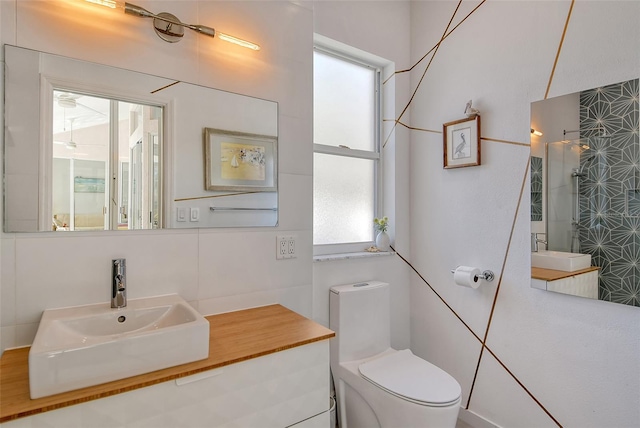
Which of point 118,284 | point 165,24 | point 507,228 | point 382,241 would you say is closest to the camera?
point 118,284

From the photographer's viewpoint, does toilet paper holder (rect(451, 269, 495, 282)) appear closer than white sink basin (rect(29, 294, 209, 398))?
No

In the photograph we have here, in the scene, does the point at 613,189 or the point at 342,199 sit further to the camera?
the point at 342,199

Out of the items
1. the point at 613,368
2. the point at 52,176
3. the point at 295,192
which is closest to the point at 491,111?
the point at 295,192

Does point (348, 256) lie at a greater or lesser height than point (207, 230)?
lesser

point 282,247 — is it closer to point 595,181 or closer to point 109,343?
point 109,343

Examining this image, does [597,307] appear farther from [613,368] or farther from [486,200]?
[486,200]

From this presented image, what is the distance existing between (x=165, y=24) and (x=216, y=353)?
4.11 ft

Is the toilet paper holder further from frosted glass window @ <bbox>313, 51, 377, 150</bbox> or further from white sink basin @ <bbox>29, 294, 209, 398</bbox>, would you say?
white sink basin @ <bbox>29, 294, 209, 398</bbox>

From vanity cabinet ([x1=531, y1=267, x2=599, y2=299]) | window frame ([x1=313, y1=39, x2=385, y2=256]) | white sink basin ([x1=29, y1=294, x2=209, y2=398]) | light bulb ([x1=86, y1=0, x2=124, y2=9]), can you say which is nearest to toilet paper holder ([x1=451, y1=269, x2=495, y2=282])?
vanity cabinet ([x1=531, y1=267, x2=599, y2=299])

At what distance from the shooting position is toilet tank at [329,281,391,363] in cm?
180

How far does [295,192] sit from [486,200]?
3.54 ft

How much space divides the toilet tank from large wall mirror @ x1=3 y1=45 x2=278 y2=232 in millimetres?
630

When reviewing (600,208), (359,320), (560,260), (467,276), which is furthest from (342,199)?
(600,208)

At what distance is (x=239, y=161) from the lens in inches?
60.1
